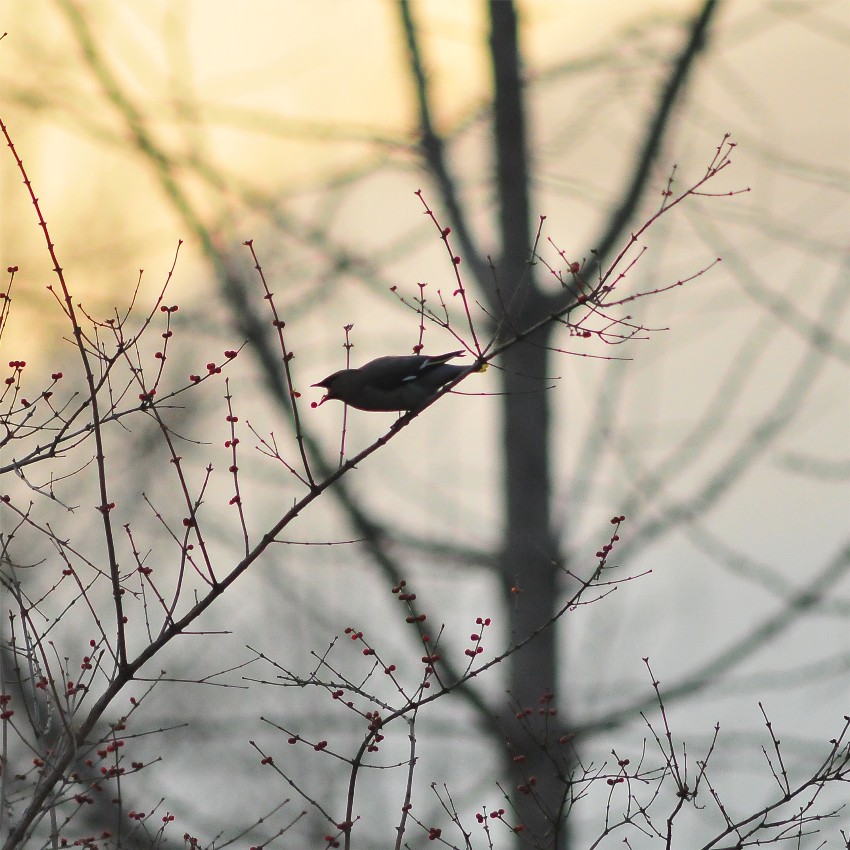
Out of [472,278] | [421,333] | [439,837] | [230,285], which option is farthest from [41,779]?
[472,278]

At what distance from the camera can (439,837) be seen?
3781 mm

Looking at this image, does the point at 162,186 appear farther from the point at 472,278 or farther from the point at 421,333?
the point at 421,333

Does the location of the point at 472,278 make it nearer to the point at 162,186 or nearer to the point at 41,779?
the point at 162,186

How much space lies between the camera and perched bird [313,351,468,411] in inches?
209

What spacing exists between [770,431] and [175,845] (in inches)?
210

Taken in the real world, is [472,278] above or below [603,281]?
above

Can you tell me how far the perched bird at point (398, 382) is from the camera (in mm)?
5316

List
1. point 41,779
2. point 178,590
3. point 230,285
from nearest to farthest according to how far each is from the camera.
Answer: point 178,590 < point 41,779 < point 230,285

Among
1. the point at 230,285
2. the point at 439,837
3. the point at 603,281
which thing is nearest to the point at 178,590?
the point at 439,837

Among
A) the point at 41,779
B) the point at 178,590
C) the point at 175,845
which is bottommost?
the point at 41,779

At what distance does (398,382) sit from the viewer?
5.37 metres

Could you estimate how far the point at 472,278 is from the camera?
8.21 metres

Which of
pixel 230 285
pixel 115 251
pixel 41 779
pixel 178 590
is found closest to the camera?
pixel 178 590

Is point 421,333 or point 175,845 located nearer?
point 421,333
